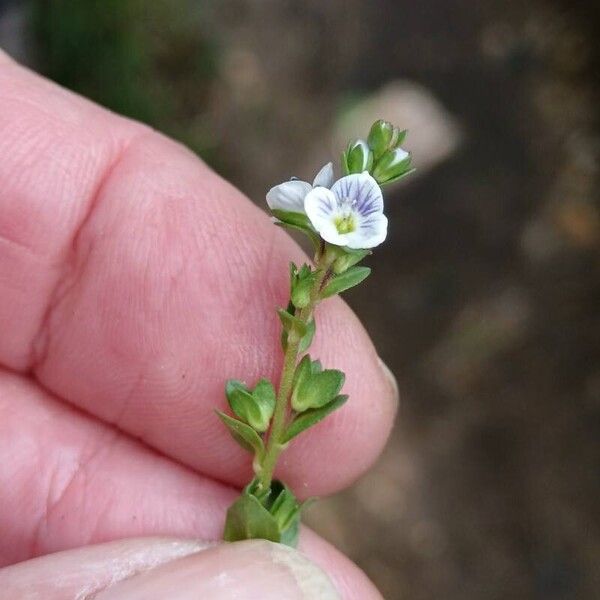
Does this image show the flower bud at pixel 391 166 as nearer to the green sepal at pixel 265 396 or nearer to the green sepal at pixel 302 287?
the green sepal at pixel 302 287

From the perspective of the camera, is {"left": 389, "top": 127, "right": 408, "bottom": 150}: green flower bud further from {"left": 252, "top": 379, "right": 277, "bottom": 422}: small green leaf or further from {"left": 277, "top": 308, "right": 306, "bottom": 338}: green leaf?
{"left": 252, "top": 379, "right": 277, "bottom": 422}: small green leaf

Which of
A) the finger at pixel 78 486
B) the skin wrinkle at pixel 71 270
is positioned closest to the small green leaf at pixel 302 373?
the finger at pixel 78 486

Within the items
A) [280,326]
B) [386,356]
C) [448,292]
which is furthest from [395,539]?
[280,326]

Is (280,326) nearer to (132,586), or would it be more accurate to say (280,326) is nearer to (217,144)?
(132,586)

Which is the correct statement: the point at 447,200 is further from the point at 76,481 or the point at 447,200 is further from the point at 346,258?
the point at 346,258

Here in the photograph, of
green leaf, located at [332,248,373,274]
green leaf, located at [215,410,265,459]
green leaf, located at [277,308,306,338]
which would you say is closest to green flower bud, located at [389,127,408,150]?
green leaf, located at [332,248,373,274]

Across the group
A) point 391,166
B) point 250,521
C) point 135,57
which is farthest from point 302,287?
point 135,57

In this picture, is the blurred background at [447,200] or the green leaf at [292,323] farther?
the blurred background at [447,200]
